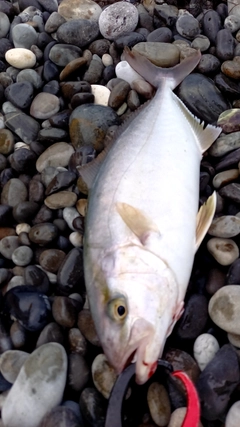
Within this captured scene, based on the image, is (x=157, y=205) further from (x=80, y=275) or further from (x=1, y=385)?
(x=1, y=385)

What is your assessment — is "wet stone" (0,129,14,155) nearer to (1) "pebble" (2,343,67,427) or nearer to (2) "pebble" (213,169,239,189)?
(2) "pebble" (213,169,239,189)

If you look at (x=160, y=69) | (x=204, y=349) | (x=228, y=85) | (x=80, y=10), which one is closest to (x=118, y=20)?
(x=80, y=10)

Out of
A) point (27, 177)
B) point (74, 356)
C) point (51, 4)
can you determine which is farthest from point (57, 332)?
point (51, 4)

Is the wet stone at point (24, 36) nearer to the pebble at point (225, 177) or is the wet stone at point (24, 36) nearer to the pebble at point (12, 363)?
the pebble at point (225, 177)

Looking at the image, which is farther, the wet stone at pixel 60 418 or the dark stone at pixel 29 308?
the dark stone at pixel 29 308

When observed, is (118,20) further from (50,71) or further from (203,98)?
(203,98)

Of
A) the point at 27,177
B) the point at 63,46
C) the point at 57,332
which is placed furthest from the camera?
the point at 63,46

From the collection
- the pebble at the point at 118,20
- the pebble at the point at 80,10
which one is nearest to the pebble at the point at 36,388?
the pebble at the point at 118,20
